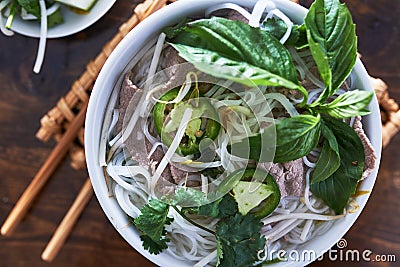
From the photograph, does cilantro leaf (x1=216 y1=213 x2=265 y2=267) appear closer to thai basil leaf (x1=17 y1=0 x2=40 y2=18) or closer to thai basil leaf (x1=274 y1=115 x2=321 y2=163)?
thai basil leaf (x1=274 y1=115 x2=321 y2=163)

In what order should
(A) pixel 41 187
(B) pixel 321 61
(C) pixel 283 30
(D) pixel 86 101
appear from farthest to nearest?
(A) pixel 41 187, (D) pixel 86 101, (C) pixel 283 30, (B) pixel 321 61

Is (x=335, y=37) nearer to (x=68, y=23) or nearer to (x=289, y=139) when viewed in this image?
(x=289, y=139)

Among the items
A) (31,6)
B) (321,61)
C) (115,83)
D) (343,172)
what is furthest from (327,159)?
(31,6)

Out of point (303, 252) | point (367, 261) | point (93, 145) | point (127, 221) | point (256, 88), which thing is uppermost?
point (256, 88)

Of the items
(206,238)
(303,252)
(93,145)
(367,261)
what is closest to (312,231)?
(303,252)

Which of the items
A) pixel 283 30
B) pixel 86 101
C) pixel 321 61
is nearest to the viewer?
pixel 321 61

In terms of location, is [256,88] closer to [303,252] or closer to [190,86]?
[190,86]
